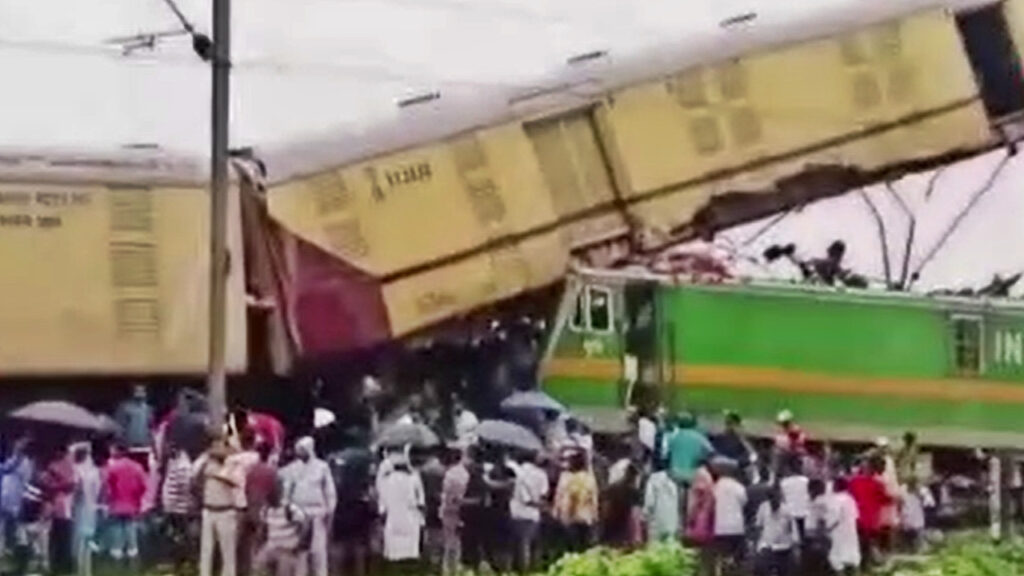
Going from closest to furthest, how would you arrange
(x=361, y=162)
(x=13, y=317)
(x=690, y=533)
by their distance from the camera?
(x=13, y=317), (x=361, y=162), (x=690, y=533)

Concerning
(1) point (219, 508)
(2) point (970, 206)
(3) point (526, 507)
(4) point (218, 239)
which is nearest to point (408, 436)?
(3) point (526, 507)

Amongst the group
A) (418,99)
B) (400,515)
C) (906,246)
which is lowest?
(400,515)

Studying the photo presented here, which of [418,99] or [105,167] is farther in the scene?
[418,99]

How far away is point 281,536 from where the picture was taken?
7293mm

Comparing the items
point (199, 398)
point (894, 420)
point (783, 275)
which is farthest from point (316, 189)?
point (894, 420)

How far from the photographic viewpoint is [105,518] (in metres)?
6.98

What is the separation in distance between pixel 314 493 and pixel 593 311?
104 centimetres

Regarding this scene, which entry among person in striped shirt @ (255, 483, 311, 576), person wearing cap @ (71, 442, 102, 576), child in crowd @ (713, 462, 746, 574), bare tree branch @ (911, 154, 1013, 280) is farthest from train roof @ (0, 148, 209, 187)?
bare tree branch @ (911, 154, 1013, 280)

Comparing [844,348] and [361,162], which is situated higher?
[361,162]

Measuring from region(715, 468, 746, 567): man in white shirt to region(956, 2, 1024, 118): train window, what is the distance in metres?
1.55

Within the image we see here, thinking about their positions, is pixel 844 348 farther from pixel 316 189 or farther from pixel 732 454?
pixel 316 189

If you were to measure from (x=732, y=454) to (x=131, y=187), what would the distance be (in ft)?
7.19

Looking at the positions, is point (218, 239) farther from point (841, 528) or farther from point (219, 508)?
point (841, 528)

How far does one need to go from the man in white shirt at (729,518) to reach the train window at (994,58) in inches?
61.0
